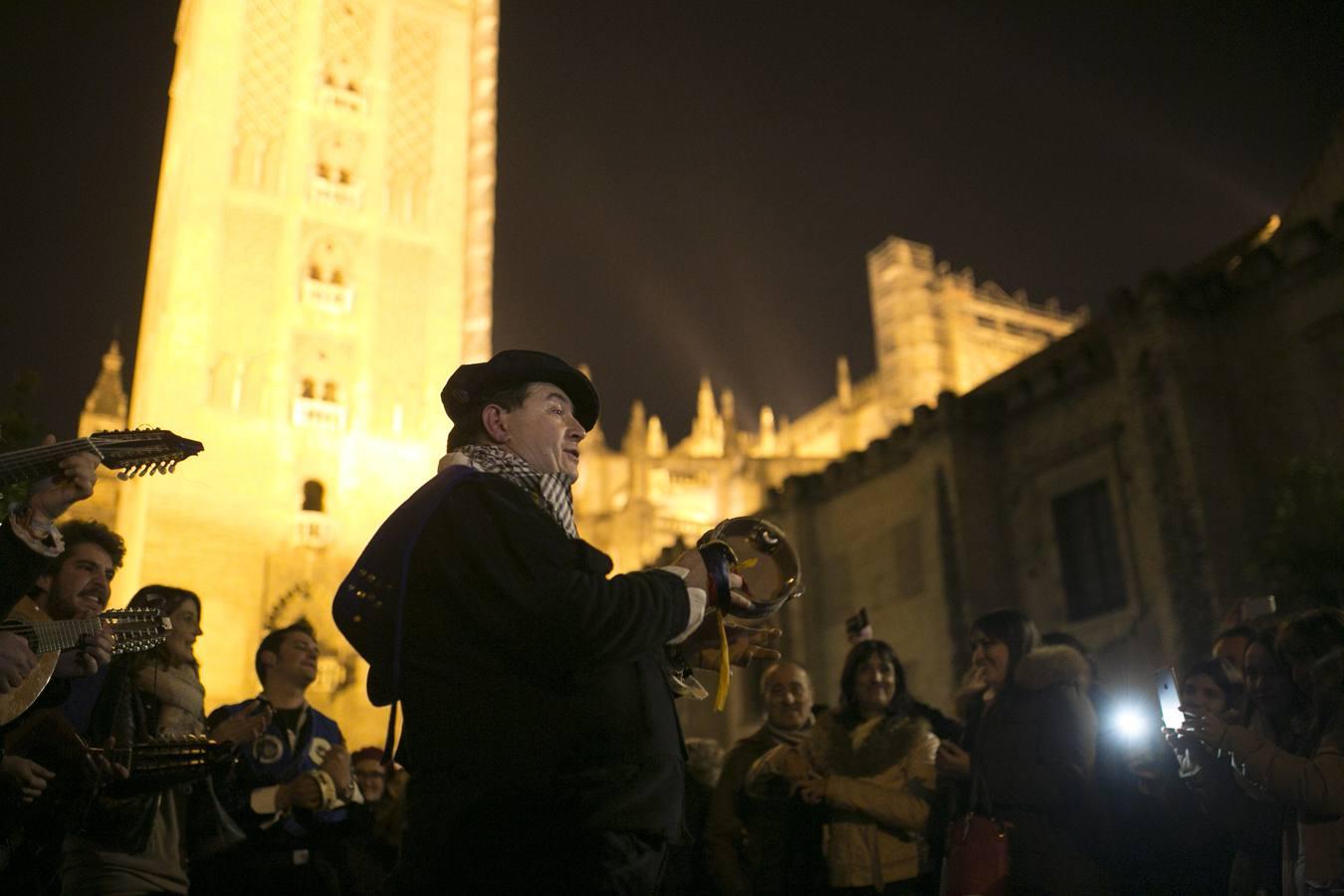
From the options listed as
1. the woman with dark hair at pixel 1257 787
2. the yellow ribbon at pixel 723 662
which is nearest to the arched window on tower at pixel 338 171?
the woman with dark hair at pixel 1257 787

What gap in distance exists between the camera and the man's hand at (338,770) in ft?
15.8

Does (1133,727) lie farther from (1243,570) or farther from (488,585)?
(1243,570)

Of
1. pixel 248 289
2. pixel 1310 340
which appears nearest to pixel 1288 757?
pixel 1310 340

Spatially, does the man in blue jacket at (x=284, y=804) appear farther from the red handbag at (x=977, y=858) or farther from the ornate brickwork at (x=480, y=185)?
the ornate brickwork at (x=480, y=185)

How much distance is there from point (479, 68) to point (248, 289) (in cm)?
1021

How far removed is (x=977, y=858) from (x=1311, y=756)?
1.28 meters

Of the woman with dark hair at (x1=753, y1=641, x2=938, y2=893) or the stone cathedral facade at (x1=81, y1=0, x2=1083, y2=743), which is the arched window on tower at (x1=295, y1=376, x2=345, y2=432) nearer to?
the stone cathedral facade at (x1=81, y1=0, x2=1083, y2=743)

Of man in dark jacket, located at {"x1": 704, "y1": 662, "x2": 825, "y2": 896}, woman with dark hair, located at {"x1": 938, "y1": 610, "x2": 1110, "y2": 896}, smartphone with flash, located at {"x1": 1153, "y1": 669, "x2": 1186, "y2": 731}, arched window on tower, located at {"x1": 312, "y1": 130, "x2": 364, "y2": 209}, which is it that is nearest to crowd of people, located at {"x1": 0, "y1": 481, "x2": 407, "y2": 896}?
man in dark jacket, located at {"x1": 704, "y1": 662, "x2": 825, "y2": 896}

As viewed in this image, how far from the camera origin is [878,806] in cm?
491

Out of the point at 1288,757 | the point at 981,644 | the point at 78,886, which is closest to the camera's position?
the point at 1288,757

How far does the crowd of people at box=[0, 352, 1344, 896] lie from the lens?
7.99ft

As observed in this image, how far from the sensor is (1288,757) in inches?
149

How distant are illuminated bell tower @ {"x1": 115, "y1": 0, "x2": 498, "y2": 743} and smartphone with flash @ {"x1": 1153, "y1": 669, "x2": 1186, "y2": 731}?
69.2 ft

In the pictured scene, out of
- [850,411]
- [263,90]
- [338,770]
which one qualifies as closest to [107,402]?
[263,90]
